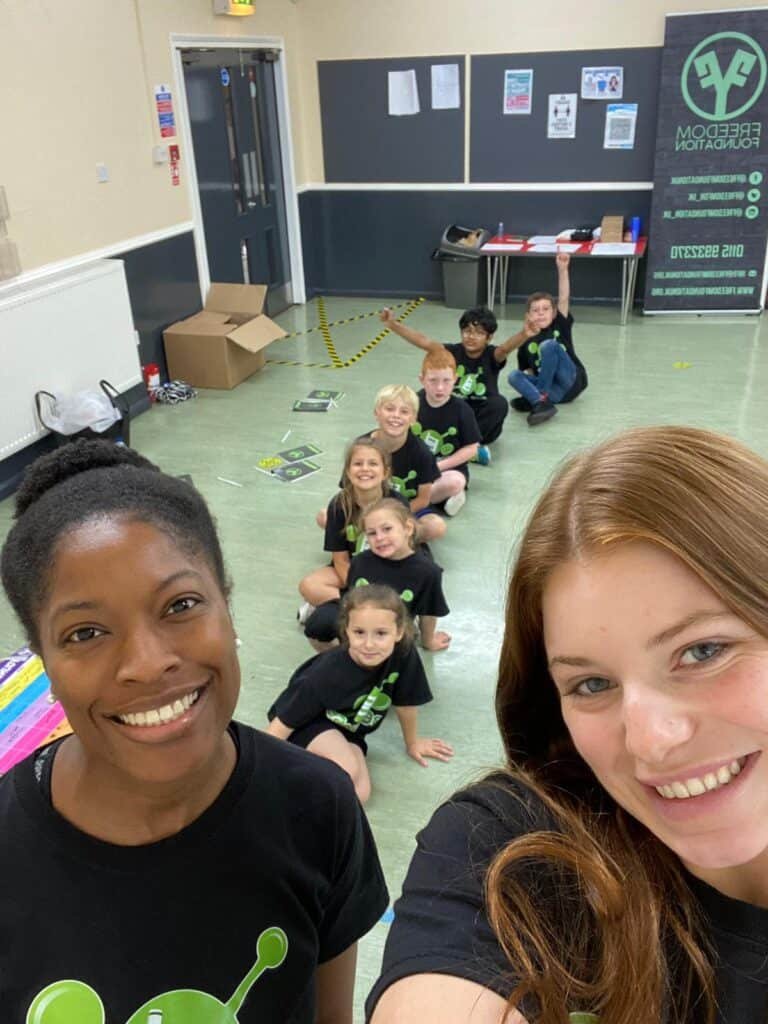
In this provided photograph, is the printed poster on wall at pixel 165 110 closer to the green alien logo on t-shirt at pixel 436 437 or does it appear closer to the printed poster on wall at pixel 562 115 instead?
the green alien logo on t-shirt at pixel 436 437

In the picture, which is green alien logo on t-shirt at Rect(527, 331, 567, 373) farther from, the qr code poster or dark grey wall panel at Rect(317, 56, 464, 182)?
dark grey wall panel at Rect(317, 56, 464, 182)

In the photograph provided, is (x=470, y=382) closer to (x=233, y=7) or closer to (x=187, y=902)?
(x=233, y=7)

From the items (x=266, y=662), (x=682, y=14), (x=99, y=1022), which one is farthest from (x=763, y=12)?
(x=99, y=1022)

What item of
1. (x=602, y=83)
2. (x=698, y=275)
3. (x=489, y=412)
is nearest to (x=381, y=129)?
(x=602, y=83)

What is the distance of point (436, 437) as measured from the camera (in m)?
4.17

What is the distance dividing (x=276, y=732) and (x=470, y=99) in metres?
6.51

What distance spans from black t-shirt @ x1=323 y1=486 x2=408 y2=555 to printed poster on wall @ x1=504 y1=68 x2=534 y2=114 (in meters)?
5.29

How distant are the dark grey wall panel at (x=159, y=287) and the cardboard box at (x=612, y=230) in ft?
11.2

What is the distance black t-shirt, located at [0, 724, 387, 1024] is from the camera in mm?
966

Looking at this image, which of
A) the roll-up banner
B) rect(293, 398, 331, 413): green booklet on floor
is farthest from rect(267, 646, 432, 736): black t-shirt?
the roll-up banner

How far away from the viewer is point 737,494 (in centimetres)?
84

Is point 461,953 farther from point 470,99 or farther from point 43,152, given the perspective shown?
point 470,99

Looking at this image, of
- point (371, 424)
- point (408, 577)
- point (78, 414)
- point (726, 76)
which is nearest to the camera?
point (408, 577)

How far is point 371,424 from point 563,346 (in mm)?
1319
